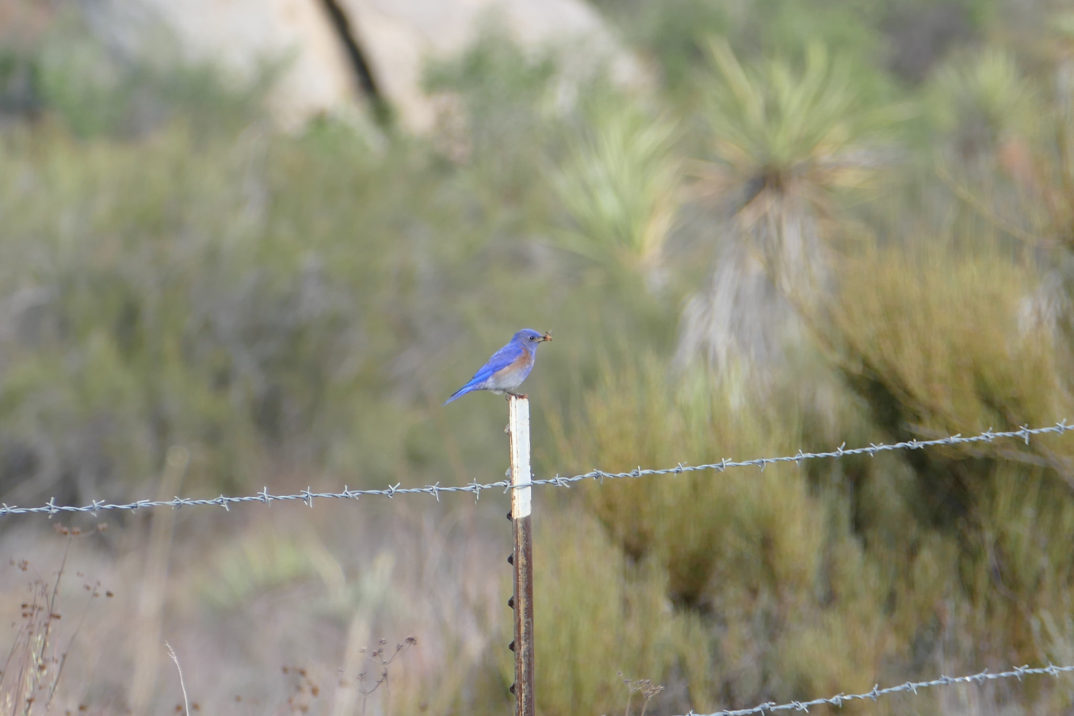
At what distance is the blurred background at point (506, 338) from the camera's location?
5.54 m

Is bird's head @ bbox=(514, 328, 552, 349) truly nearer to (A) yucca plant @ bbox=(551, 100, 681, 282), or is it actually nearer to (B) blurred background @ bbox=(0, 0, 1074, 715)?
(B) blurred background @ bbox=(0, 0, 1074, 715)

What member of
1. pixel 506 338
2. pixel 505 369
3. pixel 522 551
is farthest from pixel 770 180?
pixel 522 551

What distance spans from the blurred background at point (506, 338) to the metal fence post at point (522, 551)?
417 mm

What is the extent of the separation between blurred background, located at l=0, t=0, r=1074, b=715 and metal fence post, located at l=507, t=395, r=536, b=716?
417mm

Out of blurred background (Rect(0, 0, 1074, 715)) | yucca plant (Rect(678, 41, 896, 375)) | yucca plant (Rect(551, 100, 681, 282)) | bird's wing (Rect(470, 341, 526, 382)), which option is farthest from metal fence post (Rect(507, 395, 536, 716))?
yucca plant (Rect(551, 100, 681, 282))

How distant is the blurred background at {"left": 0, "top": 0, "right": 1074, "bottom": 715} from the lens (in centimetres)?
554

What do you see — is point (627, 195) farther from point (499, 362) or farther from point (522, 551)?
point (522, 551)

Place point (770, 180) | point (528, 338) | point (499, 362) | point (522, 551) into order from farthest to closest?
point (770, 180) < point (528, 338) < point (499, 362) < point (522, 551)

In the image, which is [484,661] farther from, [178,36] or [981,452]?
[178,36]

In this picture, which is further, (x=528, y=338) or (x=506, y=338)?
(x=506, y=338)

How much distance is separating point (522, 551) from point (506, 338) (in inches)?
304

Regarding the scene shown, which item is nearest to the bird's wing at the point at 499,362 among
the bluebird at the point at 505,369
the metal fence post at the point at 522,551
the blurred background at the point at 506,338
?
the bluebird at the point at 505,369

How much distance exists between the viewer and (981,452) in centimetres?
551

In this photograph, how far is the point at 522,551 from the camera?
3.40 m
